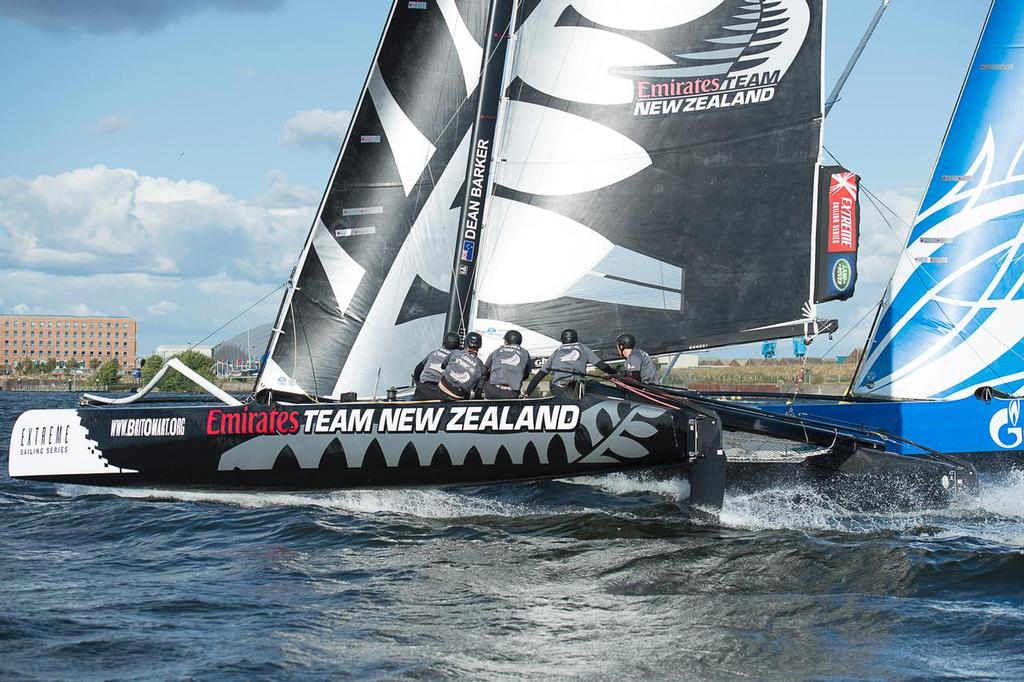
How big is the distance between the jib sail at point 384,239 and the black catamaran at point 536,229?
3 centimetres

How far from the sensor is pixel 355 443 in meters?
10.4

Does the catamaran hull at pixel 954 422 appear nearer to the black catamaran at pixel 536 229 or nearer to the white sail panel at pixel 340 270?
the black catamaran at pixel 536 229

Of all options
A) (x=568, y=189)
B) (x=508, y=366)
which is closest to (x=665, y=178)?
(x=568, y=189)

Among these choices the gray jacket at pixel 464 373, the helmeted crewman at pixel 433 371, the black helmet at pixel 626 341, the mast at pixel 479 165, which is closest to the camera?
the gray jacket at pixel 464 373

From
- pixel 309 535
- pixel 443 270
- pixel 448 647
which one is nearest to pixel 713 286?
pixel 443 270

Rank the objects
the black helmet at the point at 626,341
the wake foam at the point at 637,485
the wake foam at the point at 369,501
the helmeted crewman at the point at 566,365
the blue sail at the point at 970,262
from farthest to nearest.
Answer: the blue sail at the point at 970,262
the wake foam at the point at 637,485
the black helmet at the point at 626,341
the wake foam at the point at 369,501
the helmeted crewman at the point at 566,365

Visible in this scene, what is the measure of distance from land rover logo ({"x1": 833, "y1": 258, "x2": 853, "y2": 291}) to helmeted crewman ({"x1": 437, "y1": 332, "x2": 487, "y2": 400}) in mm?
3875

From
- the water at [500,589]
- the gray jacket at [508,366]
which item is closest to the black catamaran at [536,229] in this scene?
the water at [500,589]

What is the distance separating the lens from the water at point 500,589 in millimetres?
6195

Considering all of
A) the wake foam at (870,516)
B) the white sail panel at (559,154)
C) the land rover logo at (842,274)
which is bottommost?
the wake foam at (870,516)

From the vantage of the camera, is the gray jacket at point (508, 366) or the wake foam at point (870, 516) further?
the gray jacket at point (508, 366)

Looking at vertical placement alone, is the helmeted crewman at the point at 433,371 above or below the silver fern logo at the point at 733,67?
below

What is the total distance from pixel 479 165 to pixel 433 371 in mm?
2867

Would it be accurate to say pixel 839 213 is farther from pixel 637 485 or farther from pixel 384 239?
pixel 384 239
